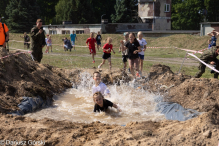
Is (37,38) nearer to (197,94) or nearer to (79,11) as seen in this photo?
(197,94)

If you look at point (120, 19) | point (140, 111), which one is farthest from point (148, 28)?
point (140, 111)

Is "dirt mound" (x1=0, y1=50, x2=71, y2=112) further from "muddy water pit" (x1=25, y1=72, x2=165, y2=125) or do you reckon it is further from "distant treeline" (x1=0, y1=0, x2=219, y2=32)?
"distant treeline" (x1=0, y1=0, x2=219, y2=32)

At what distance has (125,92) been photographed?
9.54 metres

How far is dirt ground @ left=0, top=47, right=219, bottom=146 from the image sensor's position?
443cm

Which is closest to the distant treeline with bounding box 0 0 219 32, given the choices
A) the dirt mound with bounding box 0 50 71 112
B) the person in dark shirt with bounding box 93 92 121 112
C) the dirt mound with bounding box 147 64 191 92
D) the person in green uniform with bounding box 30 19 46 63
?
the person in green uniform with bounding box 30 19 46 63

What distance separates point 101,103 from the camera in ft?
23.3

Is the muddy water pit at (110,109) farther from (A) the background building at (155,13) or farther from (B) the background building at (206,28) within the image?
(A) the background building at (155,13)

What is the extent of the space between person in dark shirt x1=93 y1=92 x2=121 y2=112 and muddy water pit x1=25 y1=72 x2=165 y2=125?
0.15m

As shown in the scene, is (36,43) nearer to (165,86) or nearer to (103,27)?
(165,86)

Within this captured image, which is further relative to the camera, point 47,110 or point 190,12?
point 190,12

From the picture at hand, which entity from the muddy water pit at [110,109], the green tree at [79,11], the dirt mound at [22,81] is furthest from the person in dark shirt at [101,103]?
the green tree at [79,11]

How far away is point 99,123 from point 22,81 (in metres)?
3.57

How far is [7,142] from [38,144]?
22.0 inches

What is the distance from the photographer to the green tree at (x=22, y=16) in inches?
1917
